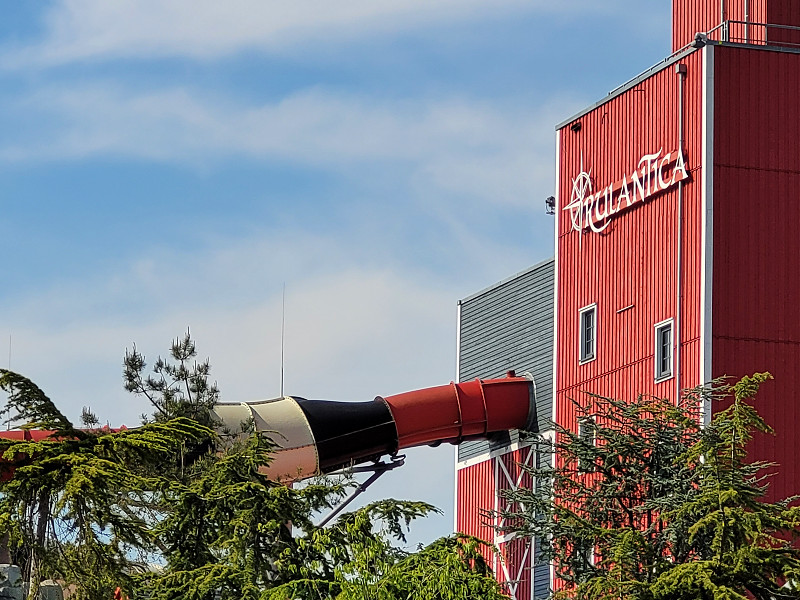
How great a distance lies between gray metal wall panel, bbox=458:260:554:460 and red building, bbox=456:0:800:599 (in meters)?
3.77

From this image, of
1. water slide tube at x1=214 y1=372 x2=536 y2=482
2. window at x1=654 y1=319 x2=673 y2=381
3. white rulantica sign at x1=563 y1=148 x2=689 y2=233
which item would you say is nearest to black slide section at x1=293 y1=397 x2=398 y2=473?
water slide tube at x1=214 y1=372 x2=536 y2=482

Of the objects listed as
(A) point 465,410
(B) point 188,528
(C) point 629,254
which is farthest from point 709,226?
(B) point 188,528

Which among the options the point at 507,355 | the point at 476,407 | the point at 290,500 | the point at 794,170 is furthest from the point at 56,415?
the point at 507,355

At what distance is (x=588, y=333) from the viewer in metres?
42.6

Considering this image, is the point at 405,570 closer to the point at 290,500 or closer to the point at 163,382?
the point at 290,500

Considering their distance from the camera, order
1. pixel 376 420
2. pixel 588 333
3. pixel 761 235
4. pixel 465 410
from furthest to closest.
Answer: pixel 465 410
pixel 376 420
pixel 588 333
pixel 761 235

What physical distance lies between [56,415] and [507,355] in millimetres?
29286

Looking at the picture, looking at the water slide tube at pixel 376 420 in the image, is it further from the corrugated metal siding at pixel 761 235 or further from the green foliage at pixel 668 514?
the green foliage at pixel 668 514

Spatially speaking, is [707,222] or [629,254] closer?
[707,222]

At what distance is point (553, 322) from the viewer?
45.3 meters

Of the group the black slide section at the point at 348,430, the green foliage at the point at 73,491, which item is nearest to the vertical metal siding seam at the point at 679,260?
the black slide section at the point at 348,430

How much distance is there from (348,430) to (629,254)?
319 inches

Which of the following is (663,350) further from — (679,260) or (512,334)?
(512,334)

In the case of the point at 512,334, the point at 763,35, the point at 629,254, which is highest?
the point at 763,35
